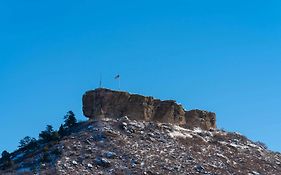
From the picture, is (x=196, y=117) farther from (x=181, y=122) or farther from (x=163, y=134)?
(x=163, y=134)

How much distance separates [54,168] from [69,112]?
18.6 metres

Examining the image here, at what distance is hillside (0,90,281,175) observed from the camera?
207ft

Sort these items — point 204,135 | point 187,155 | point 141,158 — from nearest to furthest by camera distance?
1. point 141,158
2. point 187,155
3. point 204,135

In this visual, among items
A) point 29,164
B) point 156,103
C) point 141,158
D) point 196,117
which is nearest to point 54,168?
point 29,164

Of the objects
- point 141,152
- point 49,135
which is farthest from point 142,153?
point 49,135

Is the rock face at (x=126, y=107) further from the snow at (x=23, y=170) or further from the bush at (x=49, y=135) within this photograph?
the snow at (x=23, y=170)

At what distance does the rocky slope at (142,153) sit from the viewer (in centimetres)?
6284

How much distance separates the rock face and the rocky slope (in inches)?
123

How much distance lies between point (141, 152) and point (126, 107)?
43.7 ft

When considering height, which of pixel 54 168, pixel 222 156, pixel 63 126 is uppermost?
pixel 63 126

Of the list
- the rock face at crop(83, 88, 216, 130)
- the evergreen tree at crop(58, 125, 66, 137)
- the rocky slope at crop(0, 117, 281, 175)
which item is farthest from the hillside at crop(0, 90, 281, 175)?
the evergreen tree at crop(58, 125, 66, 137)

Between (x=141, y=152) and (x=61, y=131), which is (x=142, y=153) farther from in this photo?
(x=61, y=131)

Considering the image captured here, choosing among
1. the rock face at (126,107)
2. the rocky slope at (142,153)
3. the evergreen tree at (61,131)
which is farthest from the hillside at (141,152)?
the evergreen tree at (61,131)

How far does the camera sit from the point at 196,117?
89500 mm
